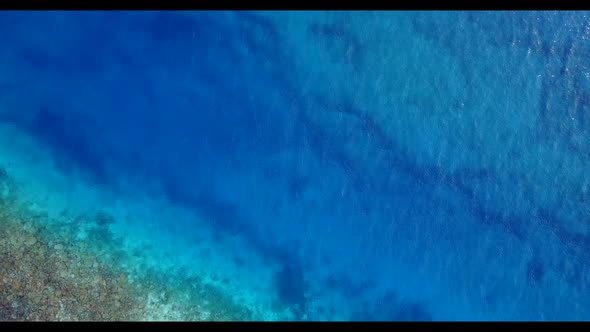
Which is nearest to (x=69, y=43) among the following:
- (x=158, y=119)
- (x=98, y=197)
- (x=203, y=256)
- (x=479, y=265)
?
(x=158, y=119)

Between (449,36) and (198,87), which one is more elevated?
(449,36)

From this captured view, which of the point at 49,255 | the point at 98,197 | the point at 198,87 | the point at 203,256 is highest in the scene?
the point at 198,87

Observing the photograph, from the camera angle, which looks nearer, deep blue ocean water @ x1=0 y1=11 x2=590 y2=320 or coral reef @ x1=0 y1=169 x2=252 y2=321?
coral reef @ x1=0 y1=169 x2=252 y2=321

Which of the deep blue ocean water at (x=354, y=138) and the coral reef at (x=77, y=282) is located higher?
the deep blue ocean water at (x=354, y=138)

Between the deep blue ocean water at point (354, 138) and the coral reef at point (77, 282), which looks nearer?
the coral reef at point (77, 282)

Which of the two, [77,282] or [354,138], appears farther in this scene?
[354,138]

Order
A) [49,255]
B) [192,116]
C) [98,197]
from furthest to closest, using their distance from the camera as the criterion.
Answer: [192,116], [98,197], [49,255]

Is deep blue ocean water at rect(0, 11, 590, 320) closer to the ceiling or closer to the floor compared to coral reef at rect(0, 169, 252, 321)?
closer to the ceiling
